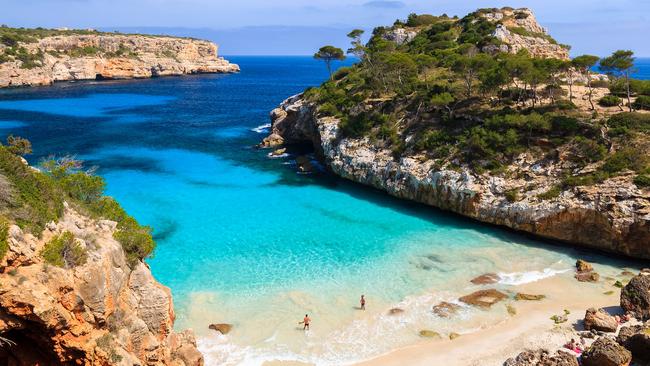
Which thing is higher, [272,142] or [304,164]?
[272,142]

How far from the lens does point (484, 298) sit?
23.8 m

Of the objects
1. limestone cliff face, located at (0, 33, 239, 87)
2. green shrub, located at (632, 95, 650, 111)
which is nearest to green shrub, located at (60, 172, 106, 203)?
green shrub, located at (632, 95, 650, 111)

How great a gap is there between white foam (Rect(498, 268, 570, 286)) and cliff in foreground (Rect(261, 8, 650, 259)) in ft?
14.5

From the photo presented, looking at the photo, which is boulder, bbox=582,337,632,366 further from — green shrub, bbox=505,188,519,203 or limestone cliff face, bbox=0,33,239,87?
limestone cliff face, bbox=0,33,239,87

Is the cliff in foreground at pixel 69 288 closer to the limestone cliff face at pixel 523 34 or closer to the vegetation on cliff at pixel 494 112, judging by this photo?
the vegetation on cliff at pixel 494 112

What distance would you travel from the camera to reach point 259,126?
74.1 m

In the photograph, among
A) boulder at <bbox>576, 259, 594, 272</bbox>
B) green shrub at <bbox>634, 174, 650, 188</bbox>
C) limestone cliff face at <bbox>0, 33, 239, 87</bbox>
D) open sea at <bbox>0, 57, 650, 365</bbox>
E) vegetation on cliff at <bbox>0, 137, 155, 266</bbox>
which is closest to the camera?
vegetation on cliff at <bbox>0, 137, 155, 266</bbox>

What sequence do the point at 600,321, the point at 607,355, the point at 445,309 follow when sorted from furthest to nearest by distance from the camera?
the point at 445,309 → the point at 600,321 → the point at 607,355

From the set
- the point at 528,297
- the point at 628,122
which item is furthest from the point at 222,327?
the point at 628,122

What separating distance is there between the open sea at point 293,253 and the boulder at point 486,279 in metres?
0.50

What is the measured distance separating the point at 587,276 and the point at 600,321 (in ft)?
19.4

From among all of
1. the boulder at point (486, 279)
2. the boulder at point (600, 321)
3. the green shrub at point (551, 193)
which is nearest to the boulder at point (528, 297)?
the boulder at point (486, 279)

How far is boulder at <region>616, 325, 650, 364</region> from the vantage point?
1753 cm

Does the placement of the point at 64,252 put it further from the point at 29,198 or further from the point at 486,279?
the point at 486,279
